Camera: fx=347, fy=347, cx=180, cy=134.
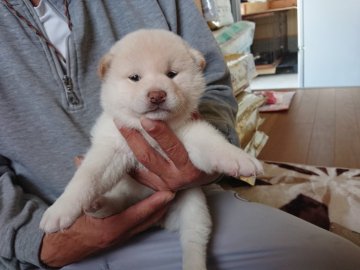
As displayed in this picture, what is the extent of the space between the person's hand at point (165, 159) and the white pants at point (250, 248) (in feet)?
0.54

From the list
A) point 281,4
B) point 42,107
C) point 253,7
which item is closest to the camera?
point 42,107

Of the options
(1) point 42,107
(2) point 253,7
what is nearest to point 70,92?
(1) point 42,107

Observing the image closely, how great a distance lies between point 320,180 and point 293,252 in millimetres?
979

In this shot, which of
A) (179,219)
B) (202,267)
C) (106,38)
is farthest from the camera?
(106,38)

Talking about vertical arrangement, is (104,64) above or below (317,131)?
above

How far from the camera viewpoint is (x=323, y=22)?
413 centimetres

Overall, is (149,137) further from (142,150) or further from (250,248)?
(250,248)

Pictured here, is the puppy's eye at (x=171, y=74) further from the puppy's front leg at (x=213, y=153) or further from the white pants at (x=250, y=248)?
the white pants at (x=250, y=248)

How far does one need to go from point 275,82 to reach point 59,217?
4.57 metres

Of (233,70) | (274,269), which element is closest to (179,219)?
(274,269)

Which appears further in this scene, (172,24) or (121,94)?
(172,24)

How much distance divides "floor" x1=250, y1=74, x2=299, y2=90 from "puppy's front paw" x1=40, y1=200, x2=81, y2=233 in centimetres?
401

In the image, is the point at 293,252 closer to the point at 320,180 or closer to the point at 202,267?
the point at 202,267

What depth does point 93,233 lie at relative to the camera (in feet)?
2.72
